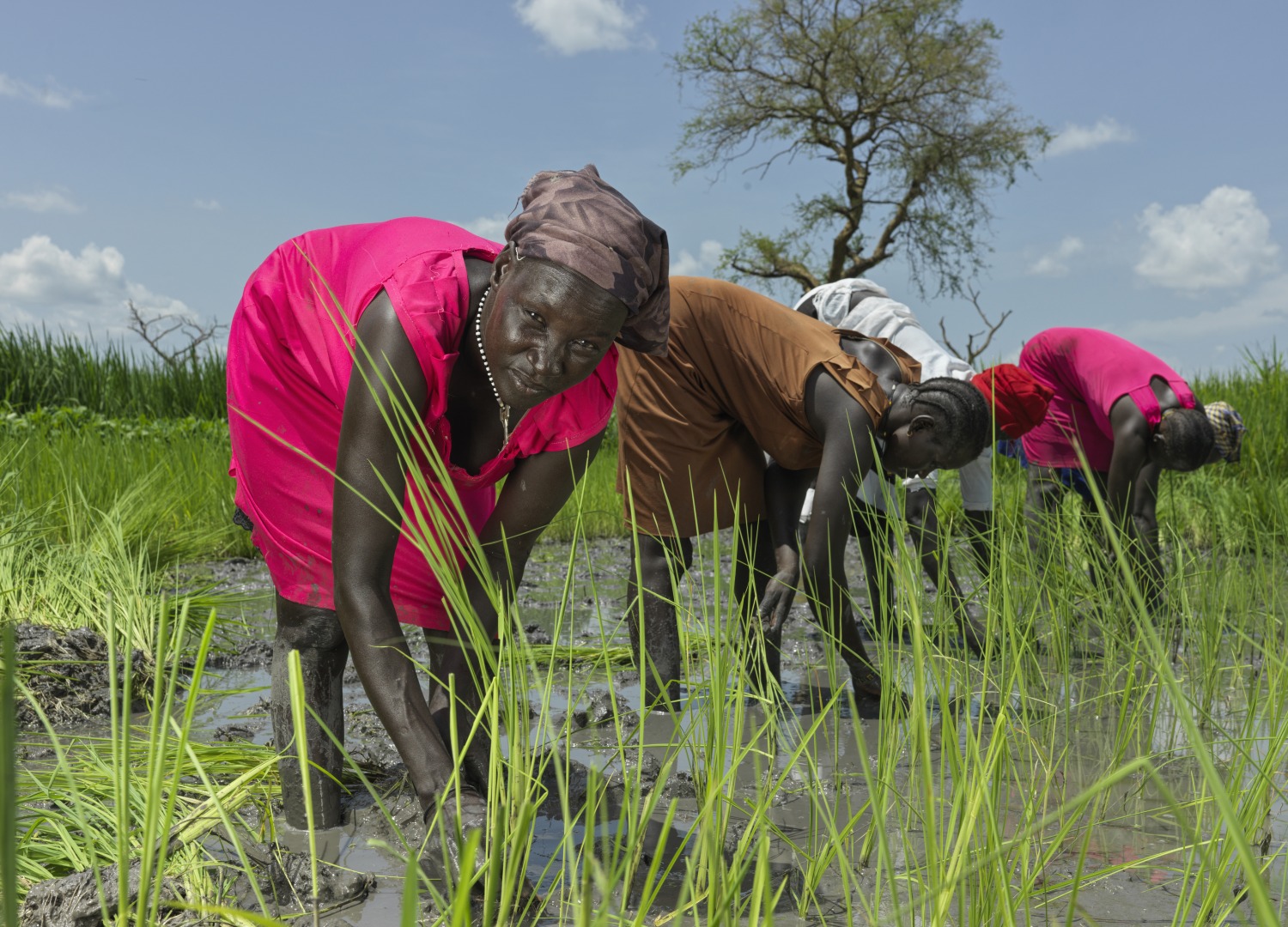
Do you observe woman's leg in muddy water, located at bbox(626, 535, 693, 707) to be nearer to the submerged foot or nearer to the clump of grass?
the submerged foot

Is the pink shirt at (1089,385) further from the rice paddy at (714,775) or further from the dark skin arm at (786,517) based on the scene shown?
the dark skin arm at (786,517)

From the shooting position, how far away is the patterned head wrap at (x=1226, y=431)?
459cm

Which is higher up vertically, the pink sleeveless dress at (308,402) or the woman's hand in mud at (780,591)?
the pink sleeveless dress at (308,402)

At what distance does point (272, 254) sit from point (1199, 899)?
229cm

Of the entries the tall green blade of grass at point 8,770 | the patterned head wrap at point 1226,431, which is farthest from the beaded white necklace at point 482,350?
the patterned head wrap at point 1226,431

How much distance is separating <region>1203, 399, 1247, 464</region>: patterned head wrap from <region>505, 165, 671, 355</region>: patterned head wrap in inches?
149

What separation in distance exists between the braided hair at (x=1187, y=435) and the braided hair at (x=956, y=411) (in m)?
1.87

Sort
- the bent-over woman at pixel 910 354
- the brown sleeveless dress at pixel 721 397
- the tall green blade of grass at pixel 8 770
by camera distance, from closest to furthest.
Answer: the tall green blade of grass at pixel 8 770 < the brown sleeveless dress at pixel 721 397 < the bent-over woman at pixel 910 354

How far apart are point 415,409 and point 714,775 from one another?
665mm

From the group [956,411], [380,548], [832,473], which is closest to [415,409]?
[380,548]

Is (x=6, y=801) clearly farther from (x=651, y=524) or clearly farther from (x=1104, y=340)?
(x=1104, y=340)

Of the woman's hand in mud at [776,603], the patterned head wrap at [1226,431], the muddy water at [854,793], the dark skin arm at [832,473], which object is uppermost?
the patterned head wrap at [1226,431]

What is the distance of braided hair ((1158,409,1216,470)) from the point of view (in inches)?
166

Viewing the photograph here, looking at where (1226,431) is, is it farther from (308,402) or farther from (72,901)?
(72,901)
